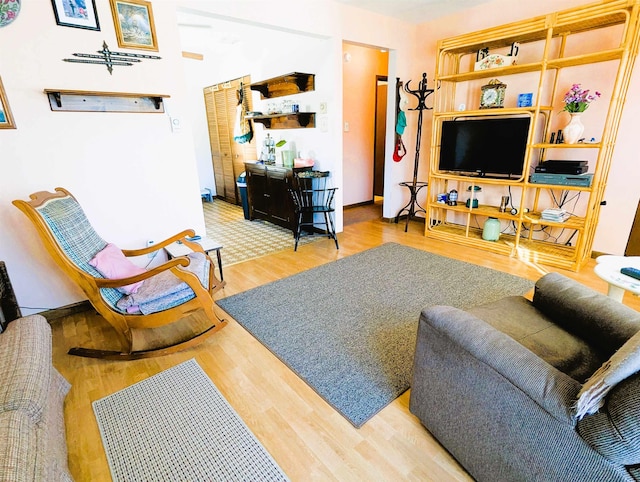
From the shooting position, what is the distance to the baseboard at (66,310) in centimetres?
248

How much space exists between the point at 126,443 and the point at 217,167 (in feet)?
19.1

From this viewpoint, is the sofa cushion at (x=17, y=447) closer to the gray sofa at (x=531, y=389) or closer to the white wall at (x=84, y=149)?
the gray sofa at (x=531, y=389)

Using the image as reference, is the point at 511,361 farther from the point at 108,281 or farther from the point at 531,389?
the point at 108,281

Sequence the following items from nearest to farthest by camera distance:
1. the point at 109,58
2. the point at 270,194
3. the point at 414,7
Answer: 1. the point at 109,58
2. the point at 414,7
3. the point at 270,194

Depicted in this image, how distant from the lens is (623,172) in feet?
9.95

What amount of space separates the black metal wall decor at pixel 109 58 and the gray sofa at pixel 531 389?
2.79 meters

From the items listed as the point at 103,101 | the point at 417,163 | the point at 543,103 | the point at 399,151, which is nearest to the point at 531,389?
the point at 103,101

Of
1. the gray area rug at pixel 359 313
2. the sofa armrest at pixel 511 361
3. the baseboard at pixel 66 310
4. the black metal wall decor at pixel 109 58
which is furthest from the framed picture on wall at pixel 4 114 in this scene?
the sofa armrest at pixel 511 361

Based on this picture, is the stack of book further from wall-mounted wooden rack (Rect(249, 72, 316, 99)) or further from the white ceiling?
wall-mounted wooden rack (Rect(249, 72, 316, 99))

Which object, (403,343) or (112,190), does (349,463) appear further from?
(112,190)

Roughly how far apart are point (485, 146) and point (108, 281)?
371cm

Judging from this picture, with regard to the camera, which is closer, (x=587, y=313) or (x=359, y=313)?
(x=587, y=313)

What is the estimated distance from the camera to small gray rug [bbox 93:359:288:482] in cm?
133

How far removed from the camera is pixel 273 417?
159 cm
